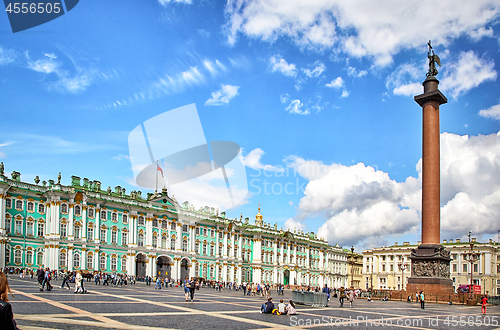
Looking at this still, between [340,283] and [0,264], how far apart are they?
91.7m

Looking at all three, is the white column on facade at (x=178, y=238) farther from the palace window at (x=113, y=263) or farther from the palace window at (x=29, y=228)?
the palace window at (x=29, y=228)

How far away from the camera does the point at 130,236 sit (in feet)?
225

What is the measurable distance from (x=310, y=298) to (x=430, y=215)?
17.3m

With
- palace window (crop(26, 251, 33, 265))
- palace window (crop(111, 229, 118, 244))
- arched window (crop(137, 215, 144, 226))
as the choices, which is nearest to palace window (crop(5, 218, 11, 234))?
palace window (crop(26, 251, 33, 265))

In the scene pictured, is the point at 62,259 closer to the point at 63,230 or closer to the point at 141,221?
the point at 63,230

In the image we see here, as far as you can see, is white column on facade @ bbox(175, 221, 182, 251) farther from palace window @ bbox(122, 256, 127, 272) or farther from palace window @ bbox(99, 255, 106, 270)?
palace window @ bbox(99, 255, 106, 270)

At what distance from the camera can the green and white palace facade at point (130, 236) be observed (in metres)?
57.4

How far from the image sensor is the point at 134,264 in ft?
221

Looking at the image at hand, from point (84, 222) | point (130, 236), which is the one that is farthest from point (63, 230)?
point (130, 236)

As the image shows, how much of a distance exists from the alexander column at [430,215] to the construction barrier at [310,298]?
44.9 ft

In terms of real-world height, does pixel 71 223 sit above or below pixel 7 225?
above

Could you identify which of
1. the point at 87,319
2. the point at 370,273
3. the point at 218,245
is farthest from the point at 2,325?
the point at 370,273

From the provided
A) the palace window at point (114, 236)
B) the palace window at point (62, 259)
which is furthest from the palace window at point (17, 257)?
the palace window at point (114, 236)

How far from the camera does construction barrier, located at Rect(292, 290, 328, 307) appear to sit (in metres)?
28.4
